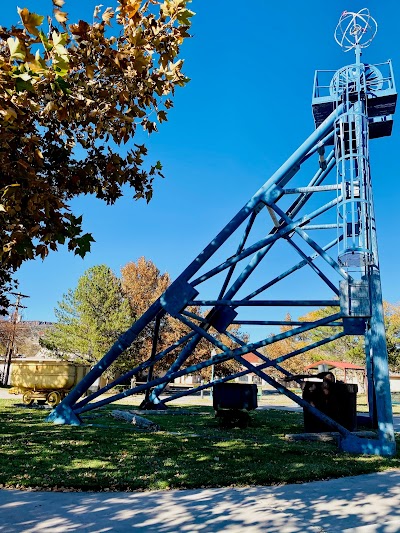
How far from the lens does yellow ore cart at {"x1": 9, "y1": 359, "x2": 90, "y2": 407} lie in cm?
1950

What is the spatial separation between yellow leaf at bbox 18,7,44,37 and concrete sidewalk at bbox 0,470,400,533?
4663 millimetres

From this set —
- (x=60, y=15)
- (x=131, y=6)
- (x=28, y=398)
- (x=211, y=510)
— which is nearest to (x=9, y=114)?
(x=60, y=15)

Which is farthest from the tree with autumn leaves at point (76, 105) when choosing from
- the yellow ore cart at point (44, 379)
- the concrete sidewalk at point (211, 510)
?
the yellow ore cart at point (44, 379)

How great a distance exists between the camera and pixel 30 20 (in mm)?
2920

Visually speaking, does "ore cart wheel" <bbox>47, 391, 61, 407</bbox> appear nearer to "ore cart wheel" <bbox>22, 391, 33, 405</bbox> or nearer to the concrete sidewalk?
"ore cart wheel" <bbox>22, 391, 33, 405</bbox>

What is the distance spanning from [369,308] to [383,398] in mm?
1974

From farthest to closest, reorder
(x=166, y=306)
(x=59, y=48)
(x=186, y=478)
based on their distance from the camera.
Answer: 1. (x=166, y=306)
2. (x=186, y=478)
3. (x=59, y=48)

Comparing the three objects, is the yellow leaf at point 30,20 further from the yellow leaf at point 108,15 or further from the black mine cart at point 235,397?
the black mine cart at point 235,397

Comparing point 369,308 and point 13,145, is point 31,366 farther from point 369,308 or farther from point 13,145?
point 13,145

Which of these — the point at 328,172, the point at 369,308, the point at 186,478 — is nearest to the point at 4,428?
the point at 186,478

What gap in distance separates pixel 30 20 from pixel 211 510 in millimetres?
5308

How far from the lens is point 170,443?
9.80 meters

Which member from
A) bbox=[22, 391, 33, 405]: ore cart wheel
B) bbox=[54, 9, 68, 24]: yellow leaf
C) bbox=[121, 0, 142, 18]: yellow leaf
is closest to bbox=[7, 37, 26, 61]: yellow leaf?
bbox=[54, 9, 68, 24]: yellow leaf

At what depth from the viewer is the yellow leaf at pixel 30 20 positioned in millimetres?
2893
